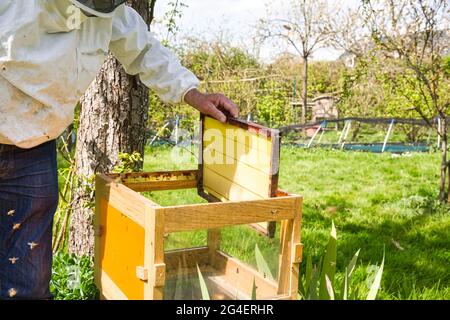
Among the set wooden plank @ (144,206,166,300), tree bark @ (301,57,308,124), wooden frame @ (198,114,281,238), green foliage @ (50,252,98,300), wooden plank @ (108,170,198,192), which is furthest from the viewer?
tree bark @ (301,57,308,124)

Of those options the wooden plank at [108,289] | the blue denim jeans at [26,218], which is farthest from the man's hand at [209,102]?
the wooden plank at [108,289]

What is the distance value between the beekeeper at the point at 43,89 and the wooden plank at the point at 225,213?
0.37 meters

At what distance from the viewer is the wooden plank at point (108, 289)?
170 centimetres

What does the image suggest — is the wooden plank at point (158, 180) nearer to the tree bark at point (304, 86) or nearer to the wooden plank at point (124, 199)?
the wooden plank at point (124, 199)

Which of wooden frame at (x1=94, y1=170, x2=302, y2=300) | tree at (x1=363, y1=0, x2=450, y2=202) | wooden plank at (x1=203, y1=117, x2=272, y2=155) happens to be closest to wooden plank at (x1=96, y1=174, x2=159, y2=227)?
wooden frame at (x1=94, y1=170, x2=302, y2=300)

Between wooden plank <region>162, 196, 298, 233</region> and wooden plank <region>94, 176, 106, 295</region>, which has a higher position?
wooden plank <region>162, 196, 298, 233</region>

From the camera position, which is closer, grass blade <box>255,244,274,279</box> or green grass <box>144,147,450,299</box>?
grass blade <box>255,244,274,279</box>

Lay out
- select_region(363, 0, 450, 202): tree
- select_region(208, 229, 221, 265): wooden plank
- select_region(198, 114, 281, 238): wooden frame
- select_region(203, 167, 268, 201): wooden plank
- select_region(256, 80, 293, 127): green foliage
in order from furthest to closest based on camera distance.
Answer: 1. select_region(256, 80, 293, 127): green foliage
2. select_region(363, 0, 450, 202): tree
3. select_region(208, 229, 221, 265): wooden plank
4. select_region(203, 167, 268, 201): wooden plank
5. select_region(198, 114, 281, 238): wooden frame

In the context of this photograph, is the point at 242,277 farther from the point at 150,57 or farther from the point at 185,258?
the point at 150,57

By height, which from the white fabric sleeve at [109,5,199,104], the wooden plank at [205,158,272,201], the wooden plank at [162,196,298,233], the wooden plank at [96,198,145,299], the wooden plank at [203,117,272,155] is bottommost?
the wooden plank at [96,198,145,299]

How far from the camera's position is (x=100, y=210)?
6.12ft

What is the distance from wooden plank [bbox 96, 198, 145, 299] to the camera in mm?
1555

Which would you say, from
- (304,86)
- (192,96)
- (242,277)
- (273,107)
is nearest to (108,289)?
(242,277)

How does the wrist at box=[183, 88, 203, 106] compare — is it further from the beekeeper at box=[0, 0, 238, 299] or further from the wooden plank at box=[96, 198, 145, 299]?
the wooden plank at box=[96, 198, 145, 299]
